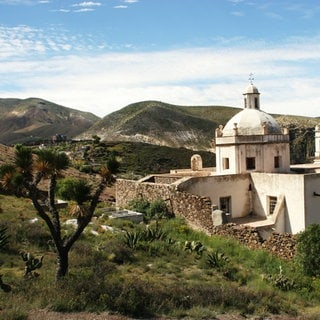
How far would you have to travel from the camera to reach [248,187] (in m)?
21.3

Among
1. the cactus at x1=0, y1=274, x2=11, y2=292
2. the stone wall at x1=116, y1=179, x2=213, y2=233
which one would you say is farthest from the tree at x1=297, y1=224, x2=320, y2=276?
the cactus at x1=0, y1=274, x2=11, y2=292

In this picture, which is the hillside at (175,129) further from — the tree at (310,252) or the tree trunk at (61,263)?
the tree trunk at (61,263)

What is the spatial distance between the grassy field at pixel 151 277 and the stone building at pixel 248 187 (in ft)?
3.86

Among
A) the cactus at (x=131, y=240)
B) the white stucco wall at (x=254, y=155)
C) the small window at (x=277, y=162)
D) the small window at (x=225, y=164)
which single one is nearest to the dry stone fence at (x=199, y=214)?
the small window at (x=225, y=164)

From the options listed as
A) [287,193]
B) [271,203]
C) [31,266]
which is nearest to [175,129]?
[271,203]

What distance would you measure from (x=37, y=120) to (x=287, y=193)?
145 metres

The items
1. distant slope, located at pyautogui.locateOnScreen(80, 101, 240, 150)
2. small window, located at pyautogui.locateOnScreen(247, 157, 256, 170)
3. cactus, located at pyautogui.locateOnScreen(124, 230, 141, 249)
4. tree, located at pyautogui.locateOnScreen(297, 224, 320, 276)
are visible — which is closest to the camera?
tree, located at pyautogui.locateOnScreen(297, 224, 320, 276)

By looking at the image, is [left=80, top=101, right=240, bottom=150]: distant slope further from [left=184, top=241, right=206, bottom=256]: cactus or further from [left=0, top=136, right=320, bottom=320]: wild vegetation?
[left=184, top=241, right=206, bottom=256]: cactus

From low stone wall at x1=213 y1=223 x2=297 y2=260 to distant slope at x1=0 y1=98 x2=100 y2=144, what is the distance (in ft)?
375

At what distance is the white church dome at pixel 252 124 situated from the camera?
2252cm

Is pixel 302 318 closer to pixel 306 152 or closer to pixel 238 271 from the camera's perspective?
pixel 238 271

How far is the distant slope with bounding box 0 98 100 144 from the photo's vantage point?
447ft

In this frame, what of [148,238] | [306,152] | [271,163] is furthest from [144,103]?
[148,238]

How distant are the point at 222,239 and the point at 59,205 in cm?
888
